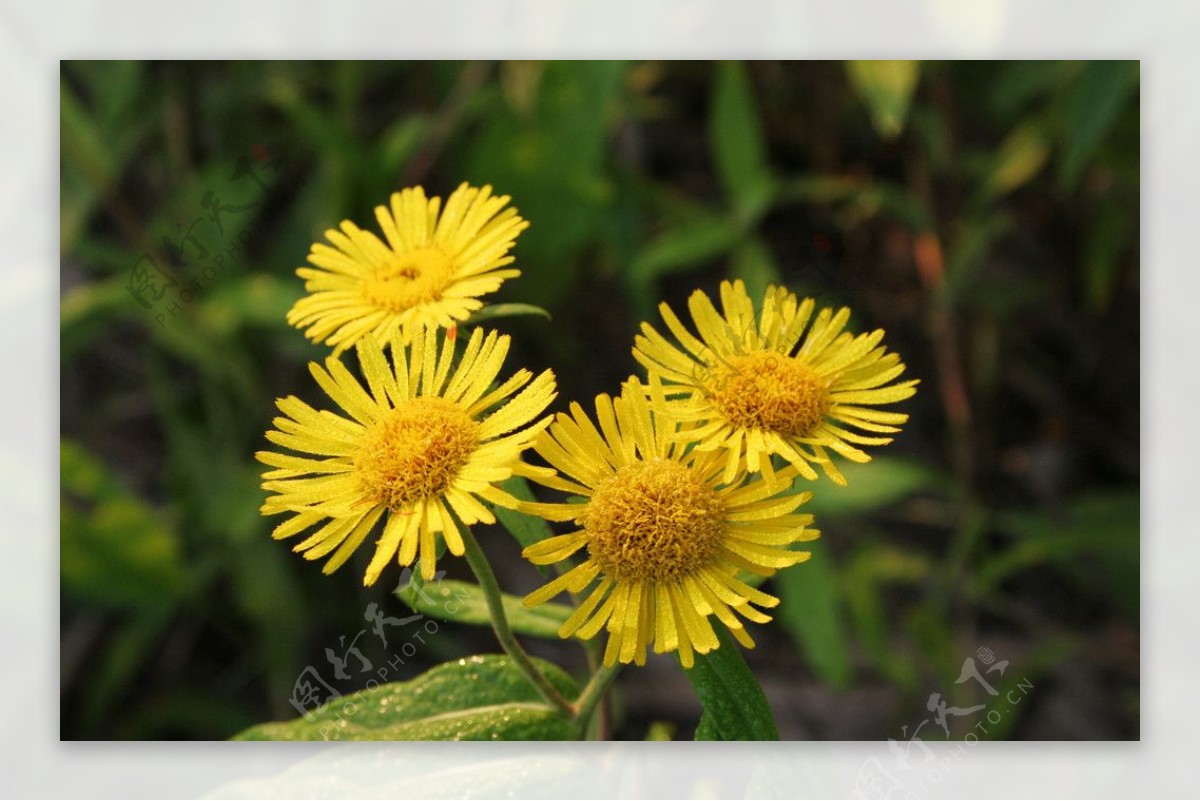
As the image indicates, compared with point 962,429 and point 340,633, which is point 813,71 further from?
point 340,633

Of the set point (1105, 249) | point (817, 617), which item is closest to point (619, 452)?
point (817, 617)

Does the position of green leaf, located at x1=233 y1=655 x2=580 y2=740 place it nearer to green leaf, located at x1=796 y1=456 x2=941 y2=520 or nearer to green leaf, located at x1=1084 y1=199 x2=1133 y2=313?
green leaf, located at x1=796 y1=456 x2=941 y2=520

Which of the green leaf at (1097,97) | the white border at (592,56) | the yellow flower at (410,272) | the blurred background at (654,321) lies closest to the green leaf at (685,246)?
the blurred background at (654,321)

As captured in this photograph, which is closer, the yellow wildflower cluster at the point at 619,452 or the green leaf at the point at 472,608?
the yellow wildflower cluster at the point at 619,452

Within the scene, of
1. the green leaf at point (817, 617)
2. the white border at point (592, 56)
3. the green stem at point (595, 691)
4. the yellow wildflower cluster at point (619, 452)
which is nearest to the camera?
the yellow wildflower cluster at point (619, 452)

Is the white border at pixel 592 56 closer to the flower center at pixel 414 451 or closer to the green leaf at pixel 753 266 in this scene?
the green leaf at pixel 753 266

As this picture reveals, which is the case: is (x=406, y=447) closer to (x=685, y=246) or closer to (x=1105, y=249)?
(x=685, y=246)

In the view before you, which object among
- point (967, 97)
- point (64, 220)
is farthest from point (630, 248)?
point (64, 220)
